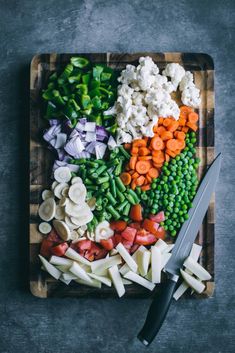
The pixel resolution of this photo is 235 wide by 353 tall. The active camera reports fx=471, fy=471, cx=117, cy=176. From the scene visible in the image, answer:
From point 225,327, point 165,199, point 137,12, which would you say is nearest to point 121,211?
point 165,199

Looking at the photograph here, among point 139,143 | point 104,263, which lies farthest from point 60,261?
point 139,143

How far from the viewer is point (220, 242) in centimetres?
334

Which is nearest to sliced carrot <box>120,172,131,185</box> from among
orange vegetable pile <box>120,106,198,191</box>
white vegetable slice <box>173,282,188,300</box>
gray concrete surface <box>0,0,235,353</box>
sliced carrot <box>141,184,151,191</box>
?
orange vegetable pile <box>120,106,198,191</box>

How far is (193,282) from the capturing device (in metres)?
3.14

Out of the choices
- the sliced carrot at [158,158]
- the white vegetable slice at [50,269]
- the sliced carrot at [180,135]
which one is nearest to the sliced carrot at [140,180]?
the sliced carrot at [158,158]

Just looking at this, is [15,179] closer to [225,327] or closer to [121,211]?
[121,211]

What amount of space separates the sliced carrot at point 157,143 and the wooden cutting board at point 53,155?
0.29 meters

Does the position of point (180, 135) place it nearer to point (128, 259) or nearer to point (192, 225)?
point (192, 225)

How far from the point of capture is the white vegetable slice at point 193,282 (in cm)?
314

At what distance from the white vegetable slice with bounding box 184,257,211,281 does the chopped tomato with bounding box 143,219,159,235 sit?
0.29m

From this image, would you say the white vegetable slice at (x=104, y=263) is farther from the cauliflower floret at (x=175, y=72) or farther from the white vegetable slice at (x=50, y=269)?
the cauliflower floret at (x=175, y=72)

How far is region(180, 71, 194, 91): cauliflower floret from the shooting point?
316 centimetres

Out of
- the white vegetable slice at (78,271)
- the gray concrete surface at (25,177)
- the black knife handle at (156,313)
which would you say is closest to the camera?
the black knife handle at (156,313)

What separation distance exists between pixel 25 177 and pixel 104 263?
84cm
